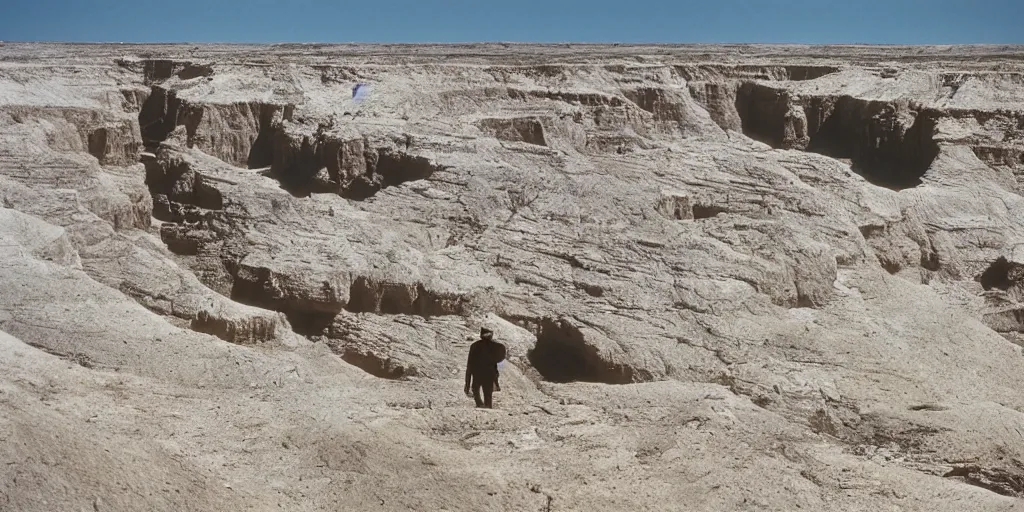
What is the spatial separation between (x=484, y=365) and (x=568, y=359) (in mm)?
4131

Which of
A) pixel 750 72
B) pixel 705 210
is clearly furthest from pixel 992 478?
pixel 750 72

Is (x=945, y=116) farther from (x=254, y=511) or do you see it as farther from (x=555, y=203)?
(x=254, y=511)

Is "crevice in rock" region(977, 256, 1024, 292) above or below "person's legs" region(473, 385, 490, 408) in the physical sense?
above

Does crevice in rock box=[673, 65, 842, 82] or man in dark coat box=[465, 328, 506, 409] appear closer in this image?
man in dark coat box=[465, 328, 506, 409]

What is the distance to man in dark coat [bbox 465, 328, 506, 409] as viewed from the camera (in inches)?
476

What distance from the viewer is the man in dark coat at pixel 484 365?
39.6 feet

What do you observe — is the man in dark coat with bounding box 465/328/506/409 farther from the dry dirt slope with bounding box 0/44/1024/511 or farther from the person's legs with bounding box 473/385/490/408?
the dry dirt slope with bounding box 0/44/1024/511

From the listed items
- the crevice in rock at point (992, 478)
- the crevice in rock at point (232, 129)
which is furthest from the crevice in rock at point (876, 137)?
the crevice in rock at point (992, 478)

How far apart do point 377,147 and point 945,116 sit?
1504 centimetres

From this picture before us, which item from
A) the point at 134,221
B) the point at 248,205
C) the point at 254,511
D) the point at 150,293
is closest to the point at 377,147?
the point at 248,205

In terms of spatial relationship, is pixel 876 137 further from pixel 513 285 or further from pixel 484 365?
pixel 484 365

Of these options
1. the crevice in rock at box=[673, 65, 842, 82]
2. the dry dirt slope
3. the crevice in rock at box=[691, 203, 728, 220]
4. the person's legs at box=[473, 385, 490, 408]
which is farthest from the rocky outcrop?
the person's legs at box=[473, 385, 490, 408]

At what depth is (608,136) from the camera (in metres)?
25.1

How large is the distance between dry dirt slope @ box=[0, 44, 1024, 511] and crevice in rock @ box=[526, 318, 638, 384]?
61 millimetres
